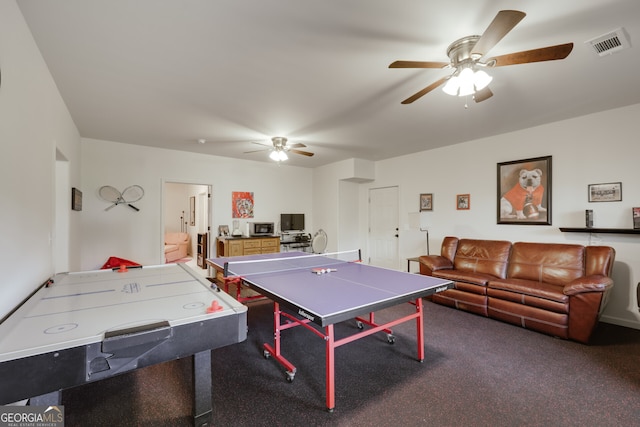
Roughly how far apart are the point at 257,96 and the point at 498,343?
351 cm

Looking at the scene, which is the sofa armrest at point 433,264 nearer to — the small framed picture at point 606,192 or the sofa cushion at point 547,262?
the sofa cushion at point 547,262

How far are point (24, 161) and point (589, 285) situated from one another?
15.7 ft

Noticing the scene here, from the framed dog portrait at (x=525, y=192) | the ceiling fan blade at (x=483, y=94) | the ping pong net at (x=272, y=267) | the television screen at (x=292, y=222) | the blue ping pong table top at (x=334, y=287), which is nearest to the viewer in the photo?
the blue ping pong table top at (x=334, y=287)

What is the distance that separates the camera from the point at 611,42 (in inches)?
78.8

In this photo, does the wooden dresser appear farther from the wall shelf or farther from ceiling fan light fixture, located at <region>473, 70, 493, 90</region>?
the wall shelf

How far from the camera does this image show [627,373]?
7.30 feet

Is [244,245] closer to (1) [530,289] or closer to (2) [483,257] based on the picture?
(2) [483,257]

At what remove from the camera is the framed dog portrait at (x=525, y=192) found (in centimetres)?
384

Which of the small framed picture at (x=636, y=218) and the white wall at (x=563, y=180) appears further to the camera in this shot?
the white wall at (x=563, y=180)

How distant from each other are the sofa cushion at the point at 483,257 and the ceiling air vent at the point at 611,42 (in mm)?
2577

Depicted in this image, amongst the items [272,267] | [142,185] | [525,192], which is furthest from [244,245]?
[525,192]

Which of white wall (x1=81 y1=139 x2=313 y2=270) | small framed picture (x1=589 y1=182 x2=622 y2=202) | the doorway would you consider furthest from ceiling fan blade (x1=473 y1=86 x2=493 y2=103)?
the doorway

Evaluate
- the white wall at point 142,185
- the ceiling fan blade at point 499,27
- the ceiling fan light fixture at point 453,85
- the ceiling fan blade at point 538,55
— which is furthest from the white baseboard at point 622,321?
the white wall at point 142,185

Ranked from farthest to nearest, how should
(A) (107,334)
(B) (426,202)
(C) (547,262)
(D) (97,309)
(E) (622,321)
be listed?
(B) (426,202)
(C) (547,262)
(E) (622,321)
(D) (97,309)
(A) (107,334)
